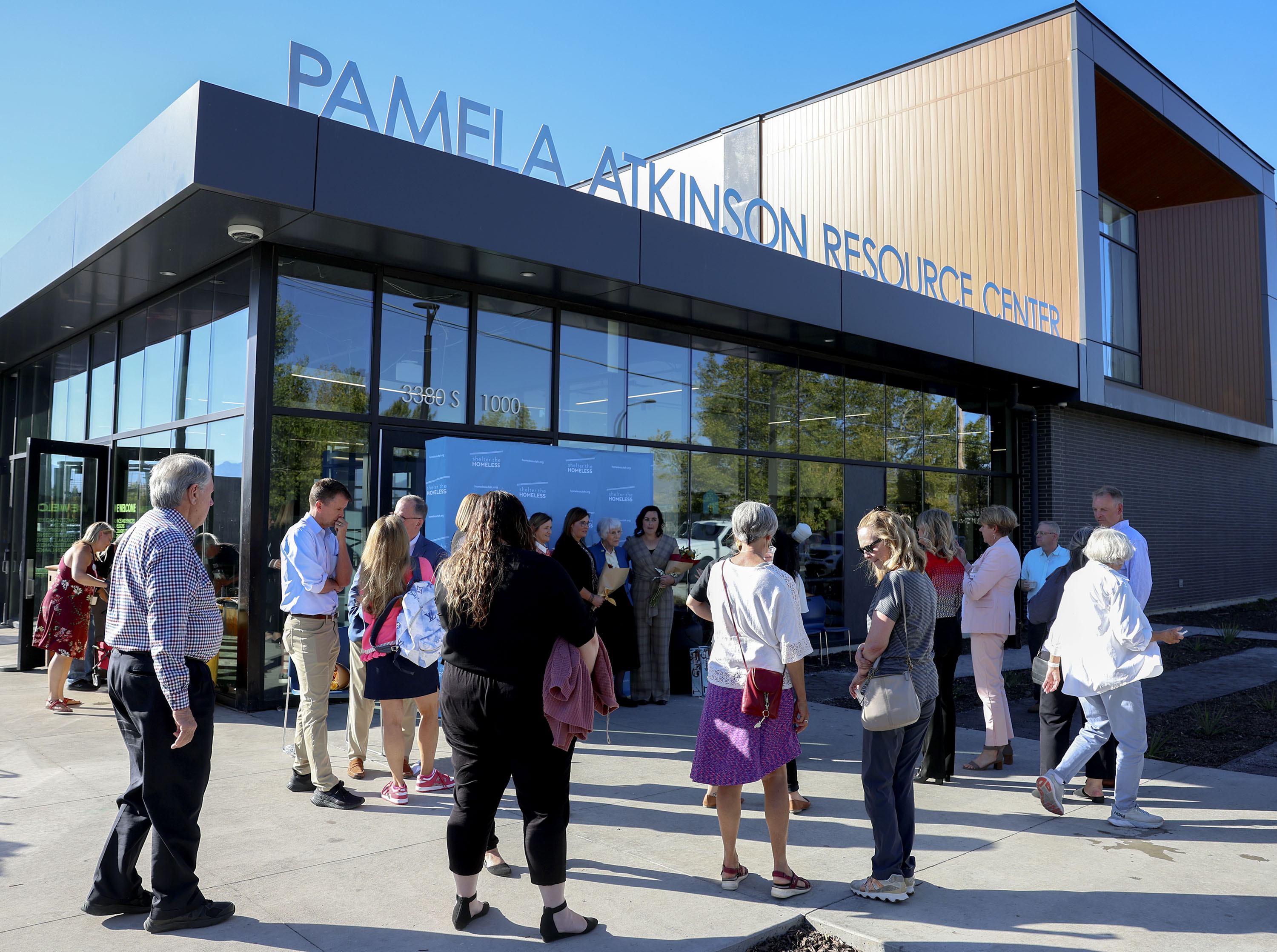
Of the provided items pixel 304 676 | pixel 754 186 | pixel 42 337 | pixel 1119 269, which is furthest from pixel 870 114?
pixel 304 676

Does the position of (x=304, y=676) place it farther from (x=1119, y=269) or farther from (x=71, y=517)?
(x=1119, y=269)

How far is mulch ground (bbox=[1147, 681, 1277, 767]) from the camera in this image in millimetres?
6990

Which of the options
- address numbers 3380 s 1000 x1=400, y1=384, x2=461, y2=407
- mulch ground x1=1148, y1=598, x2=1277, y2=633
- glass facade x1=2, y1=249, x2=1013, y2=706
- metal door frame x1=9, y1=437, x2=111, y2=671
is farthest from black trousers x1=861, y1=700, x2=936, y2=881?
mulch ground x1=1148, y1=598, x2=1277, y2=633

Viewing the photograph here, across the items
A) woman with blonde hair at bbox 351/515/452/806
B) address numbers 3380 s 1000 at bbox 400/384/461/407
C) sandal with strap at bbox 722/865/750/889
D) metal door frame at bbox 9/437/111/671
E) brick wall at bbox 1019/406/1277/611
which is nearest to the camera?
sandal with strap at bbox 722/865/750/889

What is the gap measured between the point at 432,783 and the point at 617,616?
Result: 9.35 feet

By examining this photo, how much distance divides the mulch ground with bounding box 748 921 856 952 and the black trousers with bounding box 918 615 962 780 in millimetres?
2508

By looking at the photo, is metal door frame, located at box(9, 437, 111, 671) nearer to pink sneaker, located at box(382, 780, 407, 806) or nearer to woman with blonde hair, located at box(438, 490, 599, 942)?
pink sneaker, located at box(382, 780, 407, 806)

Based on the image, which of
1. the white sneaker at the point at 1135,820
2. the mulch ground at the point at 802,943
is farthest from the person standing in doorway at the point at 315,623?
the white sneaker at the point at 1135,820

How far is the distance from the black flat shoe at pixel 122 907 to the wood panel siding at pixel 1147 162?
17.7 metres

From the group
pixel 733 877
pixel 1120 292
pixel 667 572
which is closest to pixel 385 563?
pixel 733 877

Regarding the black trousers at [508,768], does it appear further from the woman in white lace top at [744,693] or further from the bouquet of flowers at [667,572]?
the bouquet of flowers at [667,572]

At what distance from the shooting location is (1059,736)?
570 cm

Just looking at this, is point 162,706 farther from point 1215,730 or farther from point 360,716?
point 1215,730

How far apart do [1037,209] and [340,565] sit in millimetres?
14037
